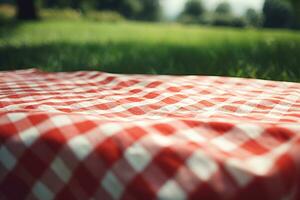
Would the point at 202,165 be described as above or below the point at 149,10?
above

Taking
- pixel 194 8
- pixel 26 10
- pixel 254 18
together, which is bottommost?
pixel 194 8

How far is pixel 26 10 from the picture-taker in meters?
16.5

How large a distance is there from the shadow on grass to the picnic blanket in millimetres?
2285

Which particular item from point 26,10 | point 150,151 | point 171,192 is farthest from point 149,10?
point 171,192

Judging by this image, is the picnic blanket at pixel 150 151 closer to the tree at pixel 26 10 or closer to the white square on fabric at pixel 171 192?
the white square on fabric at pixel 171 192

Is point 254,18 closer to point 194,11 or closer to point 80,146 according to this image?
point 80,146

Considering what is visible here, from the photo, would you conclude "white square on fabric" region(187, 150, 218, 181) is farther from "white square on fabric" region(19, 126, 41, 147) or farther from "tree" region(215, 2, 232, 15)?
"tree" region(215, 2, 232, 15)

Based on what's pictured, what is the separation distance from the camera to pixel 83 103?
169cm

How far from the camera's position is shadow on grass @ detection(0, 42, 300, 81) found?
12.9ft

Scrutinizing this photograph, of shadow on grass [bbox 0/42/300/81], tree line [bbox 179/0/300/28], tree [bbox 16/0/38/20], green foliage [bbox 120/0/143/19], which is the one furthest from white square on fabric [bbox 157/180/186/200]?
green foliage [bbox 120/0/143/19]

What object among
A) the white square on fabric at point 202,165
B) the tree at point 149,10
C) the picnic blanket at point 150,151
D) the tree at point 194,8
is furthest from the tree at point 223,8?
the white square on fabric at point 202,165

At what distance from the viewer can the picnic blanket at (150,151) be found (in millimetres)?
1018

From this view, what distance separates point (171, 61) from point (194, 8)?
59585 mm

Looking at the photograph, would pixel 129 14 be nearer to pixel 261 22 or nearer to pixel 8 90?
pixel 261 22
